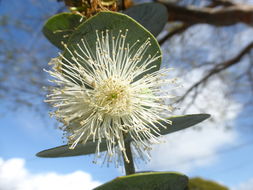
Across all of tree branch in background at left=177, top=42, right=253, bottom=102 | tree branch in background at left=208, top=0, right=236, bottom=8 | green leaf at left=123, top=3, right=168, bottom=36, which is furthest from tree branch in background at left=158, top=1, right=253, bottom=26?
green leaf at left=123, top=3, right=168, bottom=36

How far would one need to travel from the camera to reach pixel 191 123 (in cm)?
48

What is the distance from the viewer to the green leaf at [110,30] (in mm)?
466

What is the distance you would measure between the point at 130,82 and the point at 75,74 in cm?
14

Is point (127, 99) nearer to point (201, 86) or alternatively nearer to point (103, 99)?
point (103, 99)

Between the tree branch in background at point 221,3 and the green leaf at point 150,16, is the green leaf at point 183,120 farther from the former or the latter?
the tree branch in background at point 221,3

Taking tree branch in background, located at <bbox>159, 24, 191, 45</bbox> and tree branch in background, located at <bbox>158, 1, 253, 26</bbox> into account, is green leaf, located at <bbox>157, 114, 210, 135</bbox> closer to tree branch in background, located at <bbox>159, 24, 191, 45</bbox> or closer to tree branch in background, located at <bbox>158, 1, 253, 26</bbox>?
tree branch in background, located at <bbox>158, 1, 253, 26</bbox>

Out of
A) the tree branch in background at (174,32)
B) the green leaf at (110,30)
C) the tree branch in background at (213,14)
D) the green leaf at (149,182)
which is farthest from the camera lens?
the tree branch in background at (174,32)

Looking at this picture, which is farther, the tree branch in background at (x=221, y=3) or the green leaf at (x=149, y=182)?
the tree branch in background at (x=221, y=3)

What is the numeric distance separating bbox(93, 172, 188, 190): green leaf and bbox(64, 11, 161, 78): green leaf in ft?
0.68

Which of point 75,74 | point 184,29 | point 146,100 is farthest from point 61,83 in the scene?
point 184,29

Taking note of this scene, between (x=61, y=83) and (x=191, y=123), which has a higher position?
(x=61, y=83)

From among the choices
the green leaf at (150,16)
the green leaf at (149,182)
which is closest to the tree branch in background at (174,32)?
the green leaf at (150,16)

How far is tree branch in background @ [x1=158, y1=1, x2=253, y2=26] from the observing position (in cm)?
315

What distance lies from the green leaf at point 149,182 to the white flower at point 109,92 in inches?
4.4
